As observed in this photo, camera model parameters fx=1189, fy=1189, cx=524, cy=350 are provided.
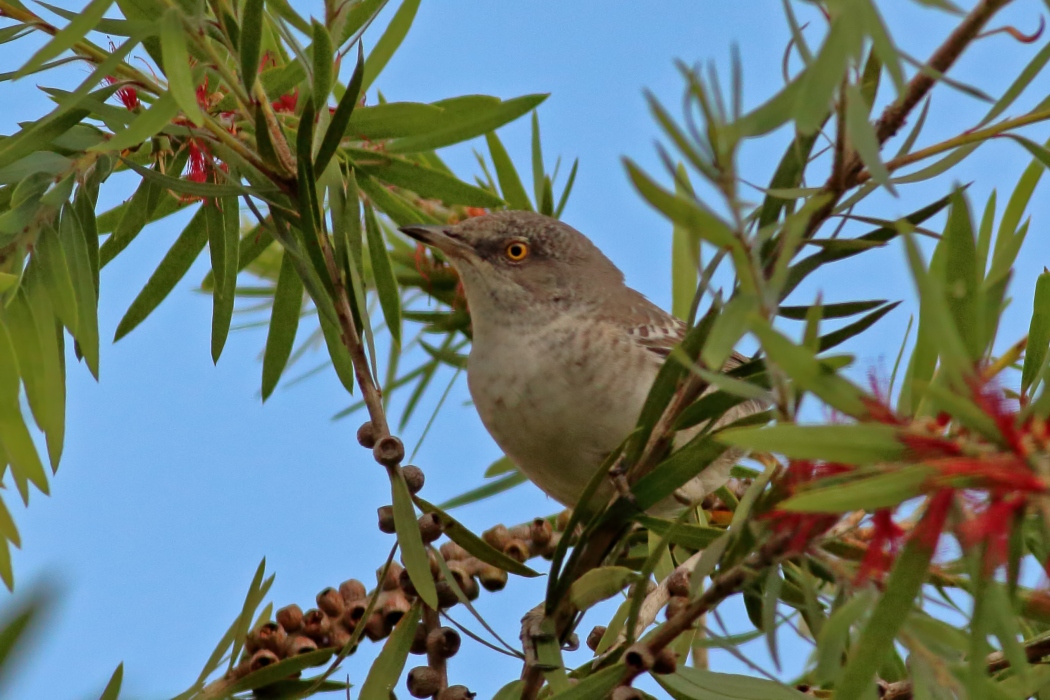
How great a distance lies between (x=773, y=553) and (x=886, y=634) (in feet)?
0.63

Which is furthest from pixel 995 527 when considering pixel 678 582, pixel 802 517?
pixel 678 582

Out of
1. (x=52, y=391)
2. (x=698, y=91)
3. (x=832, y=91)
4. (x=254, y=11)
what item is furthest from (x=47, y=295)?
(x=832, y=91)

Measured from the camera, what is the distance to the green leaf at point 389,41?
259 cm

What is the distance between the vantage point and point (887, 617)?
1518 millimetres

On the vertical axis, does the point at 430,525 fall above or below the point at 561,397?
below

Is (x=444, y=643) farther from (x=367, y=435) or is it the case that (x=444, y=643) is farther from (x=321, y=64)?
(x=321, y=64)

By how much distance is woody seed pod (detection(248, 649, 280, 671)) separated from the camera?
2428 millimetres

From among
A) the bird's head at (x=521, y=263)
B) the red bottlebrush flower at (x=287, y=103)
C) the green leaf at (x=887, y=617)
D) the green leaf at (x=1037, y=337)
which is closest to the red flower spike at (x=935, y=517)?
the green leaf at (x=887, y=617)

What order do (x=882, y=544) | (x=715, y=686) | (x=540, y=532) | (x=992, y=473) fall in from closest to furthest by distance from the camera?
(x=992, y=473) < (x=882, y=544) < (x=715, y=686) < (x=540, y=532)

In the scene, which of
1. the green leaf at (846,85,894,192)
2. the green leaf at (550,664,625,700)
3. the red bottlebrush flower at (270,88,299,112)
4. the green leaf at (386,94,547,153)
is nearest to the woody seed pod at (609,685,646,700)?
the green leaf at (550,664,625,700)

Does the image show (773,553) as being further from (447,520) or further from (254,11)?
(254,11)

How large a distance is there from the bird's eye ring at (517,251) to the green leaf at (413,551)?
8.37 ft

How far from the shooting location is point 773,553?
65.4 inches

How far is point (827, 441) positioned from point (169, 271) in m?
2.21
